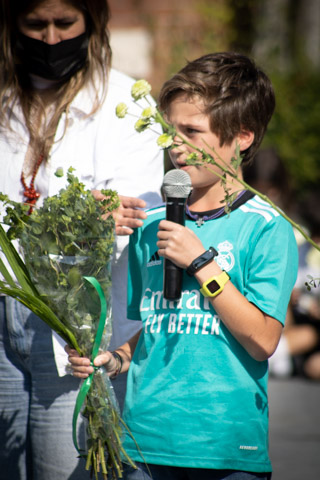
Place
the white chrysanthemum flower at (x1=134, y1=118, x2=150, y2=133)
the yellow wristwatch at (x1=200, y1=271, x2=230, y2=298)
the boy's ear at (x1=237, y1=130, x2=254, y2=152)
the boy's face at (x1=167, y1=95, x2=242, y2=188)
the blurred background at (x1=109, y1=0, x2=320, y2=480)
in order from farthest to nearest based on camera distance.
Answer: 1. the blurred background at (x1=109, y1=0, x2=320, y2=480)
2. the boy's ear at (x1=237, y1=130, x2=254, y2=152)
3. the boy's face at (x1=167, y1=95, x2=242, y2=188)
4. the yellow wristwatch at (x1=200, y1=271, x2=230, y2=298)
5. the white chrysanthemum flower at (x1=134, y1=118, x2=150, y2=133)

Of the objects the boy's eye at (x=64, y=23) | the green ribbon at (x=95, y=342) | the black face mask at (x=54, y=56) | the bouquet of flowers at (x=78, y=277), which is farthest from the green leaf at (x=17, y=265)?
the boy's eye at (x=64, y=23)

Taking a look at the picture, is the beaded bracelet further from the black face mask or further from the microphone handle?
the black face mask

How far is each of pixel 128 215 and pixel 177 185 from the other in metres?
0.32

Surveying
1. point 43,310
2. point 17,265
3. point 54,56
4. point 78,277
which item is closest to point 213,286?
point 78,277

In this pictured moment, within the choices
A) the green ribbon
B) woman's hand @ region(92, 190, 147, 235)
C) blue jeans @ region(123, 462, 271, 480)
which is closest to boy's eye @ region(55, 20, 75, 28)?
woman's hand @ region(92, 190, 147, 235)

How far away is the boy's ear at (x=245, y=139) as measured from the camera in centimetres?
249

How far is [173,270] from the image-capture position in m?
2.19

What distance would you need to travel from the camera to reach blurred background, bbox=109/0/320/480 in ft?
18.8

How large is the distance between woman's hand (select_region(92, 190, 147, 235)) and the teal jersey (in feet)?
0.82

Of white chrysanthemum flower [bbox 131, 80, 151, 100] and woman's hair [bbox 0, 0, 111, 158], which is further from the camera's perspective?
woman's hair [bbox 0, 0, 111, 158]

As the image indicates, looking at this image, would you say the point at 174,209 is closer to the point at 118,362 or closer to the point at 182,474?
the point at 118,362

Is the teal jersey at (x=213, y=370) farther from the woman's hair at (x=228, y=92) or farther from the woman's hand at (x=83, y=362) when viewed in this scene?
the woman's hair at (x=228, y=92)

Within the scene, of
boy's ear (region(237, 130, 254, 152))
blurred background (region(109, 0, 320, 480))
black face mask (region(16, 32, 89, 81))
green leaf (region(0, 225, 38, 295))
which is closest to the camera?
green leaf (region(0, 225, 38, 295))

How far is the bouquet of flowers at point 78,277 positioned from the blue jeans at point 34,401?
330mm
